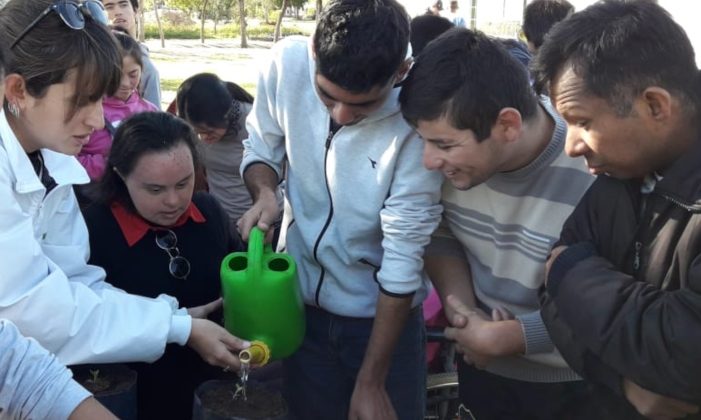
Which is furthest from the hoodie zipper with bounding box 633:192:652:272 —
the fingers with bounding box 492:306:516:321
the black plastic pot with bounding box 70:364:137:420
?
the black plastic pot with bounding box 70:364:137:420

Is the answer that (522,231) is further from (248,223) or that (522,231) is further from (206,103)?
(206,103)

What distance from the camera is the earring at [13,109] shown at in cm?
184

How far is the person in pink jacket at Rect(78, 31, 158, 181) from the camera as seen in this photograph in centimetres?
328

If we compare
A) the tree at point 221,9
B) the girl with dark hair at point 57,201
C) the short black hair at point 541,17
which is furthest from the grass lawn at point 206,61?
the girl with dark hair at point 57,201

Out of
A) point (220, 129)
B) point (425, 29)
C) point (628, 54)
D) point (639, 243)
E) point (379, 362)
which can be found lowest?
point (220, 129)

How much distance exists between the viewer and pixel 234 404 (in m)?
1.77

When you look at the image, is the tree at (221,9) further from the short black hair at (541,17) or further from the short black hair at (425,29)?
the short black hair at (541,17)

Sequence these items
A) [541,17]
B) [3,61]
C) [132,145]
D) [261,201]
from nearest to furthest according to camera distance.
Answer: [3,61]
[261,201]
[132,145]
[541,17]

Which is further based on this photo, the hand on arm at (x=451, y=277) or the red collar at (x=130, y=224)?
the red collar at (x=130, y=224)

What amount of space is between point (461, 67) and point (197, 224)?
1.12 meters

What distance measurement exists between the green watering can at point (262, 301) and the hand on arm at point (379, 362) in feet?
0.73

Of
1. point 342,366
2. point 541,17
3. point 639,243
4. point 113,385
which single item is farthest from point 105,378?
point 541,17

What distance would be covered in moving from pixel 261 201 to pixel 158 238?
0.42m

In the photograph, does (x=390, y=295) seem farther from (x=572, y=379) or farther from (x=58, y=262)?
(x=58, y=262)
